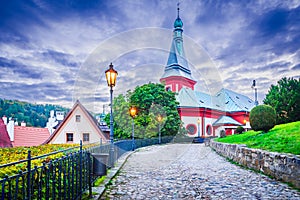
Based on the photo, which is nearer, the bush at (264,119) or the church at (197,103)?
the bush at (264,119)

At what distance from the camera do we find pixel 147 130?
27828mm

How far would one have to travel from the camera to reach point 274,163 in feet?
22.2

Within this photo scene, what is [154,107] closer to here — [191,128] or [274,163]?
[191,128]

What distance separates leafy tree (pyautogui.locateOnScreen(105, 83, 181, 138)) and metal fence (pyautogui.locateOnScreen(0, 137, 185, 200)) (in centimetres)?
2181

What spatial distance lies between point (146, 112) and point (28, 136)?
40.5ft

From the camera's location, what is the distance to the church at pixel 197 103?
3928 cm

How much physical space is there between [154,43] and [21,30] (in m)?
7.41

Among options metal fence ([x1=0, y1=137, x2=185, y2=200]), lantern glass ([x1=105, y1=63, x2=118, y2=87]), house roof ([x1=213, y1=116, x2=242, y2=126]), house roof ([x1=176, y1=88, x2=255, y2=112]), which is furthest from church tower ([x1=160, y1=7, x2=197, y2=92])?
metal fence ([x1=0, y1=137, x2=185, y2=200])

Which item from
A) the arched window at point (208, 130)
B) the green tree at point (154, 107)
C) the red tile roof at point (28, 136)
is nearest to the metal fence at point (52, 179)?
the red tile roof at point (28, 136)

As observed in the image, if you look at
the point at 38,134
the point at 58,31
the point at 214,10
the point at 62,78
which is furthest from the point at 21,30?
the point at 38,134

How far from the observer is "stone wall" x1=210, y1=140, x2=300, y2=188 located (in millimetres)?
5754

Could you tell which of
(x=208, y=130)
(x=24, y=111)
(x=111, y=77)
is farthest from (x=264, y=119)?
(x=208, y=130)

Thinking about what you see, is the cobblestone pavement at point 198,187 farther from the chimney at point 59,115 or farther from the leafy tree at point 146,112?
the chimney at point 59,115

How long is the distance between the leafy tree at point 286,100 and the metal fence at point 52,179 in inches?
675
